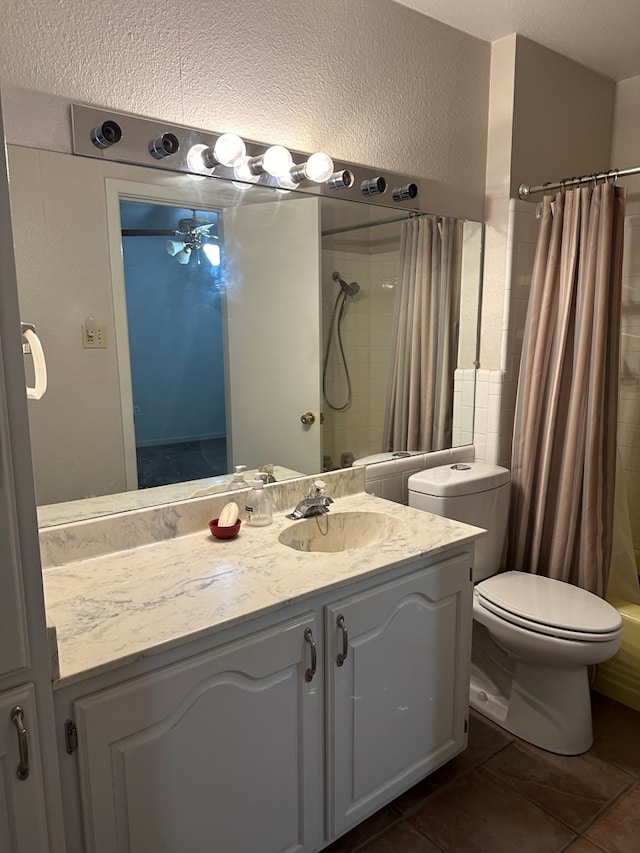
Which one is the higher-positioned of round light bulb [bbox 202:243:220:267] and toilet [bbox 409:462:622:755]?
round light bulb [bbox 202:243:220:267]

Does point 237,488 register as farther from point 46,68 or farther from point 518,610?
point 46,68

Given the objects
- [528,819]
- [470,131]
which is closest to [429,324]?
[470,131]

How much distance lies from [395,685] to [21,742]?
37.2 inches

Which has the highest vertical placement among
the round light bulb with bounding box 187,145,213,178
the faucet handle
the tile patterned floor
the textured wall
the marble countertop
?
the textured wall

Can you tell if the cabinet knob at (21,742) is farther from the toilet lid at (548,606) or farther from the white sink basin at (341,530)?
the toilet lid at (548,606)

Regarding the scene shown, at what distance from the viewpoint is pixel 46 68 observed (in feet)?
4.43

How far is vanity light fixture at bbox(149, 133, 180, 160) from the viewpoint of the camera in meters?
1.50

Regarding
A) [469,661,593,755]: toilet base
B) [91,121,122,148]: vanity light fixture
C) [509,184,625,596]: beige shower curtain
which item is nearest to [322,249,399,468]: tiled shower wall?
[509,184,625,596]: beige shower curtain

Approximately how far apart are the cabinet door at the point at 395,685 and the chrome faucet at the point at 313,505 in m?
0.39

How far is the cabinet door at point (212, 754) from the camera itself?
110 centimetres

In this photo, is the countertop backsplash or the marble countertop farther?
the countertop backsplash

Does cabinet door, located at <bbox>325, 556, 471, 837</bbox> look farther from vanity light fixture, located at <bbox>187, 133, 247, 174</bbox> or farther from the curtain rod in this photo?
the curtain rod

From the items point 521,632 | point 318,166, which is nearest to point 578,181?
point 318,166

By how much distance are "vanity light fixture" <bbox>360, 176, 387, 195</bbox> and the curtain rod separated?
0.67 m
